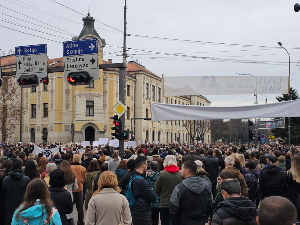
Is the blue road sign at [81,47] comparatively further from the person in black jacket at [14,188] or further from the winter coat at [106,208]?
the winter coat at [106,208]

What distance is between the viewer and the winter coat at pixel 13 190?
24.0ft

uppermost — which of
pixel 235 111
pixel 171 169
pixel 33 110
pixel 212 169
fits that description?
pixel 33 110

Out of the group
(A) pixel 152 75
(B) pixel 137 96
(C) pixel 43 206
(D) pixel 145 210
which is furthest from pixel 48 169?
(A) pixel 152 75

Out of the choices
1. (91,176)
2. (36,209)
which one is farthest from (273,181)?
(36,209)

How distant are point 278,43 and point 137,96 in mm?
40058

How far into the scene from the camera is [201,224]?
599 cm

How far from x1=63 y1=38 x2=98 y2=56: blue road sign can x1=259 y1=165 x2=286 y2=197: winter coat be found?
985 cm

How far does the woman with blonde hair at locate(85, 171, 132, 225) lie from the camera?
18.1 ft

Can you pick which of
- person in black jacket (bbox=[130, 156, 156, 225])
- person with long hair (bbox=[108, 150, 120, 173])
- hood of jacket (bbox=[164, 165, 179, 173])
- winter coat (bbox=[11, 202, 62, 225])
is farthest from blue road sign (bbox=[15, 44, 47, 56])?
winter coat (bbox=[11, 202, 62, 225])

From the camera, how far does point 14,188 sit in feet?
24.0

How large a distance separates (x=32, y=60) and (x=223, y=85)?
8.78 meters

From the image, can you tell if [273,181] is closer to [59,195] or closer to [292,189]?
[292,189]

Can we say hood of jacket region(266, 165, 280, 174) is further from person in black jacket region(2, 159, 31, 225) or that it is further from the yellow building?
the yellow building

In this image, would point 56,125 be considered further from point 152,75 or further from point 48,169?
point 48,169
